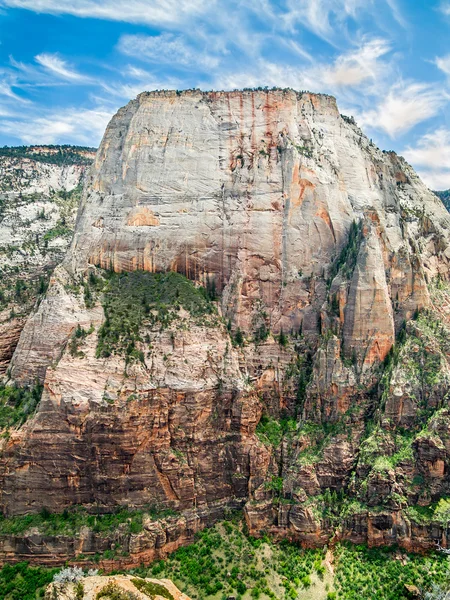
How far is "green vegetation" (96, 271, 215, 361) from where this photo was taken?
54281mm

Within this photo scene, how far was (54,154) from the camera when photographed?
10544cm

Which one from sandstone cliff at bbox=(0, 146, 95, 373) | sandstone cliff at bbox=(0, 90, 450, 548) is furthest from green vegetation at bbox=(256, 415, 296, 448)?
sandstone cliff at bbox=(0, 146, 95, 373)

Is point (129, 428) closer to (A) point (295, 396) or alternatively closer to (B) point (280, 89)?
(A) point (295, 396)

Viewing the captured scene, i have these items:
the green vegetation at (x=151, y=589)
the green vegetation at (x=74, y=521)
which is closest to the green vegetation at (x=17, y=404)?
the green vegetation at (x=74, y=521)

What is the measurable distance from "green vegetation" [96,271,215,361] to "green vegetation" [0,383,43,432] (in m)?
8.30

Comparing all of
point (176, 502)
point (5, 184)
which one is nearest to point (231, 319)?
point (176, 502)

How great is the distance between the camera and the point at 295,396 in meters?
58.9

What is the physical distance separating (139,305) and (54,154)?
6086 centimetres

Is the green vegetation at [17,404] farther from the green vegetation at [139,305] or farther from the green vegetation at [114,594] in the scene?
the green vegetation at [114,594]

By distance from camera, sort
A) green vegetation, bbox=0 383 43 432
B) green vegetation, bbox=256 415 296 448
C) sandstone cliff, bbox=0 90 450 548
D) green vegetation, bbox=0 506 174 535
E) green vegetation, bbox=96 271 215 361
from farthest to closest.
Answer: green vegetation, bbox=256 415 296 448, green vegetation, bbox=96 271 215 361, green vegetation, bbox=0 383 43 432, sandstone cliff, bbox=0 90 450 548, green vegetation, bbox=0 506 174 535

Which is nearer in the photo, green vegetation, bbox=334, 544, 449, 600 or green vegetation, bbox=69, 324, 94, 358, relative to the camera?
green vegetation, bbox=334, 544, 449, 600

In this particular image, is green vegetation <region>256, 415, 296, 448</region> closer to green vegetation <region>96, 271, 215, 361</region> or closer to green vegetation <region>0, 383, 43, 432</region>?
green vegetation <region>96, 271, 215, 361</region>

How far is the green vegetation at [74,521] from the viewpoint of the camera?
48.4m

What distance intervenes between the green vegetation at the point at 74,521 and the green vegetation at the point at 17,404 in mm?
8696
